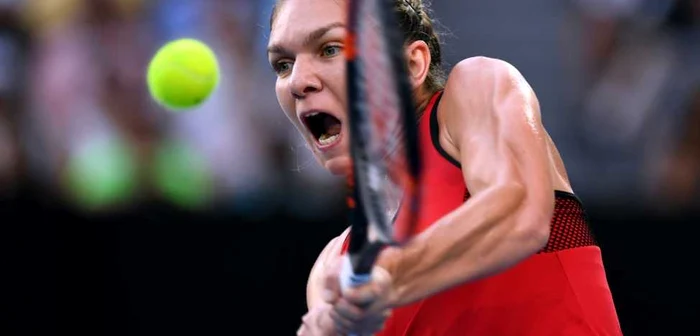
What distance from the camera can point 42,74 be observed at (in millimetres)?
6289

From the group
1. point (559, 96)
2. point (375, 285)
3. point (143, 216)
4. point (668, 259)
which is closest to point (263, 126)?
point (143, 216)

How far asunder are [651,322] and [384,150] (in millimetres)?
3537

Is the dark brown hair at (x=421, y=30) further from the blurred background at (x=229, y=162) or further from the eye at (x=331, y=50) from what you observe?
the blurred background at (x=229, y=162)

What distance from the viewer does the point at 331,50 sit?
127 inches

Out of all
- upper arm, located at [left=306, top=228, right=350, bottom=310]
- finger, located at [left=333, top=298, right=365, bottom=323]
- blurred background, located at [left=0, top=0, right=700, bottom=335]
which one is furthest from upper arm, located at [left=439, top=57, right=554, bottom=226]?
blurred background, located at [left=0, top=0, right=700, bottom=335]

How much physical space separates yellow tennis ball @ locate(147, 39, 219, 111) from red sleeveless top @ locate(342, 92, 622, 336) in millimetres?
2774

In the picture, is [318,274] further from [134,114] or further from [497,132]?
[134,114]

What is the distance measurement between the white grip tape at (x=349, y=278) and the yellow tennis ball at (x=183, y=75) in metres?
3.42

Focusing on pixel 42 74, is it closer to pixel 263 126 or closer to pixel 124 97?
pixel 124 97

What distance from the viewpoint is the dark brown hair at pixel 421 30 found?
11.0 ft

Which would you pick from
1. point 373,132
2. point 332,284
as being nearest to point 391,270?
point 332,284

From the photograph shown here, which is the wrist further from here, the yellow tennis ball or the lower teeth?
the yellow tennis ball

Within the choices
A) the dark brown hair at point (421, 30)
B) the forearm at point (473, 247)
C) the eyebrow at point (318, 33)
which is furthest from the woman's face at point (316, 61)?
the forearm at point (473, 247)

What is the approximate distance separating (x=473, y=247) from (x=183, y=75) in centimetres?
337
